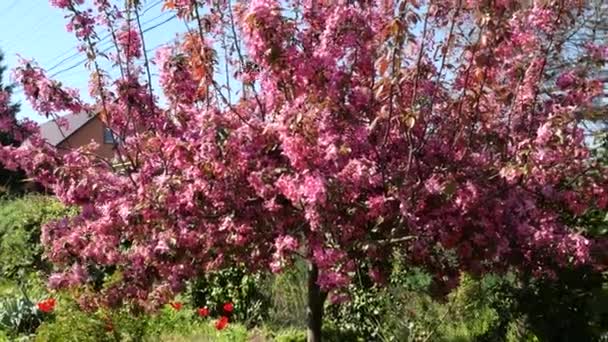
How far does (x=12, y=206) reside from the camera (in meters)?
14.2

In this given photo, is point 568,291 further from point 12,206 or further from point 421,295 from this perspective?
point 12,206

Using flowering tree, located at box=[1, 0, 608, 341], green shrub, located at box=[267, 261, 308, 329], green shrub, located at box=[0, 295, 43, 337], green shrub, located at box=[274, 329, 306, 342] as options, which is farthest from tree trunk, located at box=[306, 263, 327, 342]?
green shrub, located at box=[0, 295, 43, 337]

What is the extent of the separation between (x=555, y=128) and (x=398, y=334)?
2828mm

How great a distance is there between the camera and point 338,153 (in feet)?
11.4

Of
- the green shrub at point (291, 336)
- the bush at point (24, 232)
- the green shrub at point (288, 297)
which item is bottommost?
the green shrub at point (291, 336)

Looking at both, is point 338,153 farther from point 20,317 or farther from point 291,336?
point 20,317

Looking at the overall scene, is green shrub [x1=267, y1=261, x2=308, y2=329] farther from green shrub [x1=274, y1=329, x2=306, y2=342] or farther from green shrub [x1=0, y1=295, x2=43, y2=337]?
green shrub [x1=0, y1=295, x2=43, y2=337]

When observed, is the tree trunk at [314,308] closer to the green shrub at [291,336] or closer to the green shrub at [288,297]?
the green shrub at [291,336]

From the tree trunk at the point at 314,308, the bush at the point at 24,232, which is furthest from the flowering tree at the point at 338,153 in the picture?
the bush at the point at 24,232

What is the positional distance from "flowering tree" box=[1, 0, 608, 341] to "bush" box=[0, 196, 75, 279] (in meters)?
6.80

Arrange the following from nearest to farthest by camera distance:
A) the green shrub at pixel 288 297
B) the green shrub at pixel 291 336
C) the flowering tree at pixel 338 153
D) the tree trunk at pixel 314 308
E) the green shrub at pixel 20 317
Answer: the flowering tree at pixel 338 153, the tree trunk at pixel 314 308, the green shrub at pixel 291 336, the green shrub at pixel 20 317, the green shrub at pixel 288 297

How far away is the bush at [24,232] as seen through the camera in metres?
11.5

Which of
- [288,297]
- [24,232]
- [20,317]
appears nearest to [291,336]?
[288,297]

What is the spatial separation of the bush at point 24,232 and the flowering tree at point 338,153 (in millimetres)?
6805
